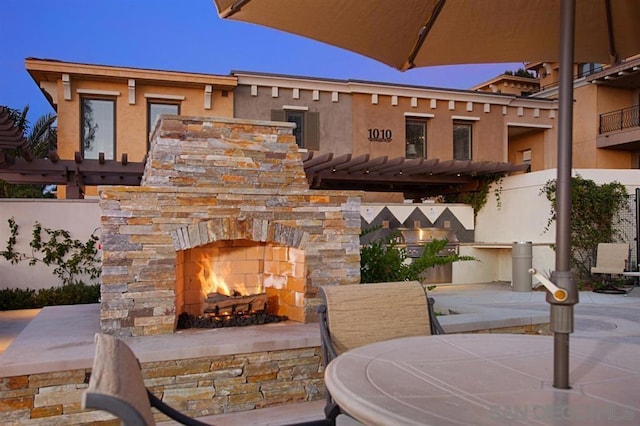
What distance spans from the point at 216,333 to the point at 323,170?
651 cm

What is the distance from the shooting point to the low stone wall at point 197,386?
11.0ft

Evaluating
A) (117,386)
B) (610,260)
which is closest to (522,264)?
(610,260)

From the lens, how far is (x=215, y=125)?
188 inches

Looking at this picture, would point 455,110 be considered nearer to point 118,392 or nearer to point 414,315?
point 414,315

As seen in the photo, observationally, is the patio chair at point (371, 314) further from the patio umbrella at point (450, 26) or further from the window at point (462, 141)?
the window at point (462, 141)

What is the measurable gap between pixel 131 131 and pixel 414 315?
30.9ft

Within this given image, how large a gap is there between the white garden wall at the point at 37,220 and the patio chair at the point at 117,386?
8690 mm

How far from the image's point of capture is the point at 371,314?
2920mm

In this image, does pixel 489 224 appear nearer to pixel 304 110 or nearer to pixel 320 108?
pixel 320 108

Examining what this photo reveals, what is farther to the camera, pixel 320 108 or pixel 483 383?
pixel 320 108

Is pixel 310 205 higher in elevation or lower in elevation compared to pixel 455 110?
lower

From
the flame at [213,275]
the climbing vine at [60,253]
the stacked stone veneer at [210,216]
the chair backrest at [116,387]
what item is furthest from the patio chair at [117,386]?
the climbing vine at [60,253]

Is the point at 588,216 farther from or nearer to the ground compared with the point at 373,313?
farther from the ground

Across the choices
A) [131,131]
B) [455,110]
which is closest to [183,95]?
[131,131]
